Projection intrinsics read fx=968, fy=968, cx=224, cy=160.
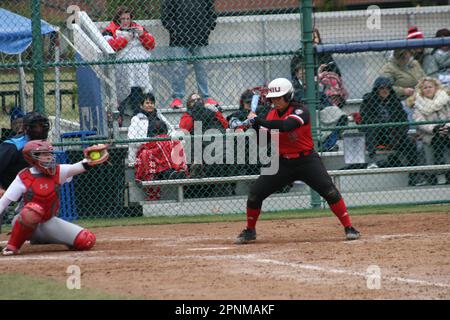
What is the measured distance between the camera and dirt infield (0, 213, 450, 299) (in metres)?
6.88

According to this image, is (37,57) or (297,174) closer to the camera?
(297,174)

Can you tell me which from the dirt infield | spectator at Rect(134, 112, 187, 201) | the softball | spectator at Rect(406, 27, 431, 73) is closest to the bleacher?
spectator at Rect(134, 112, 187, 201)

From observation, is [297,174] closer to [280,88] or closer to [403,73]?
[280,88]

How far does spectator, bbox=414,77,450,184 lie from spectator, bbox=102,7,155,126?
3598 mm

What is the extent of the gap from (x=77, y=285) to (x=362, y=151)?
6.03 metres

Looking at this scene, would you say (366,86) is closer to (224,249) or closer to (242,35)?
(242,35)

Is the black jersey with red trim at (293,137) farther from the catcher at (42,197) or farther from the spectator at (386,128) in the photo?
the spectator at (386,128)

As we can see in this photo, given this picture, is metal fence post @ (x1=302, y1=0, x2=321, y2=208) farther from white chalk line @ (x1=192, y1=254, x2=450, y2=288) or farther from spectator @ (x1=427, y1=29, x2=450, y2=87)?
white chalk line @ (x1=192, y1=254, x2=450, y2=288)

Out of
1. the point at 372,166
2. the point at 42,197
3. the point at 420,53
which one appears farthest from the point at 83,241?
the point at 420,53

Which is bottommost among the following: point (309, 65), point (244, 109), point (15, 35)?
point (244, 109)

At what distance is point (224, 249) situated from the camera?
913 centimetres

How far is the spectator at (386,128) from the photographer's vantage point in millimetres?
12617

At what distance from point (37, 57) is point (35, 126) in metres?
2.28

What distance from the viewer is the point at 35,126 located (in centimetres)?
962
